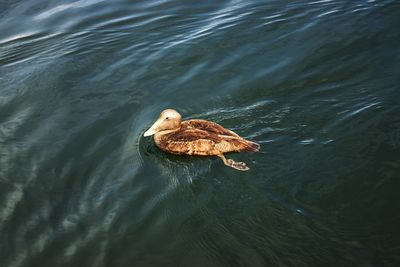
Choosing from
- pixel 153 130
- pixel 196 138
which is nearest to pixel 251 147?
pixel 196 138

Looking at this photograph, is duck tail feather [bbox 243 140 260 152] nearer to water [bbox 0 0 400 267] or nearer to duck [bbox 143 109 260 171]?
duck [bbox 143 109 260 171]

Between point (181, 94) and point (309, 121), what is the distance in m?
2.56

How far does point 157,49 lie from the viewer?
1059 centimetres

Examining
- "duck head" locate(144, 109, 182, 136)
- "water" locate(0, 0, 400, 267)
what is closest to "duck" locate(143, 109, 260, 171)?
"duck head" locate(144, 109, 182, 136)

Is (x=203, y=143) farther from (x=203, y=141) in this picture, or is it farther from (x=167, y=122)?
(x=167, y=122)

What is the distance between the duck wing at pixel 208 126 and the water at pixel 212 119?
13.8 inches

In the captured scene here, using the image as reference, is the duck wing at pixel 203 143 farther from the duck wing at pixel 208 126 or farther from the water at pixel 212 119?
the water at pixel 212 119

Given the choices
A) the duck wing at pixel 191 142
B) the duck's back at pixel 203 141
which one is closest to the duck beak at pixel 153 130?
A: the duck's back at pixel 203 141

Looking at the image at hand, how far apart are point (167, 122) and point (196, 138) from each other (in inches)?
27.1

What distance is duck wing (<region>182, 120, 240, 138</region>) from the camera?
23.6 feet

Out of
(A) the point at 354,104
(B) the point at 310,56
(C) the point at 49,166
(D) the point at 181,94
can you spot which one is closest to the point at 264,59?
(B) the point at 310,56

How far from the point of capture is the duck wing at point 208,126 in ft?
23.6

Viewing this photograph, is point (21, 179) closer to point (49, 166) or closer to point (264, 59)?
point (49, 166)

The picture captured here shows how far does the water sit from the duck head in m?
0.25
